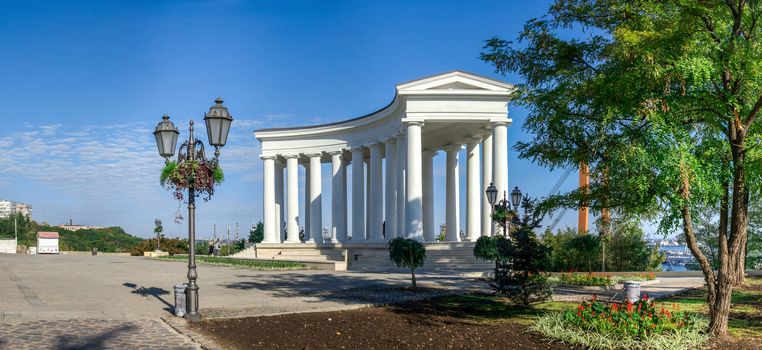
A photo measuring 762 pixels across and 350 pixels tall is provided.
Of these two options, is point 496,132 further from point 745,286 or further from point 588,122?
point 588,122

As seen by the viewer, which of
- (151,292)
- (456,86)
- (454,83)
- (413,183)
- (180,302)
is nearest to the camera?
(180,302)

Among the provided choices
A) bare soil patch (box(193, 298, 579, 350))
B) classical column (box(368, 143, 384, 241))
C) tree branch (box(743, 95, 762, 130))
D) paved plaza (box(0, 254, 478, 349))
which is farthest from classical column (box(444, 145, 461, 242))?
tree branch (box(743, 95, 762, 130))

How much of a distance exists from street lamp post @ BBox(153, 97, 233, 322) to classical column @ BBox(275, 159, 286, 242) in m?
45.7

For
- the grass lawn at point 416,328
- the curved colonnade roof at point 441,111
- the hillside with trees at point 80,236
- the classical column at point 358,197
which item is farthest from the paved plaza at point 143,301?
the hillside with trees at point 80,236

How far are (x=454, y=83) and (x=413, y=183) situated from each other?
7326 millimetres

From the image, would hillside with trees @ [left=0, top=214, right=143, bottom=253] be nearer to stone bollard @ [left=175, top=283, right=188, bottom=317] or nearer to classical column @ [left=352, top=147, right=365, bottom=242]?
classical column @ [left=352, top=147, right=365, bottom=242]

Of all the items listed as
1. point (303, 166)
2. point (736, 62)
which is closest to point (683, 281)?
point (736, 62)

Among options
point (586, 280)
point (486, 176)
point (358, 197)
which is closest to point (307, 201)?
point (358, 197)

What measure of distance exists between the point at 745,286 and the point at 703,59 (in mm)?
16710

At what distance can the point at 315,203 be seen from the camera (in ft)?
193

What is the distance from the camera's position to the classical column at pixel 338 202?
57.7 m

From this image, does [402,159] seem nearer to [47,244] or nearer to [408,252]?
[408,252]

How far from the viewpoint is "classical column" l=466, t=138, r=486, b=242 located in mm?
49469

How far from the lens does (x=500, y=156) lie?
4309cm
